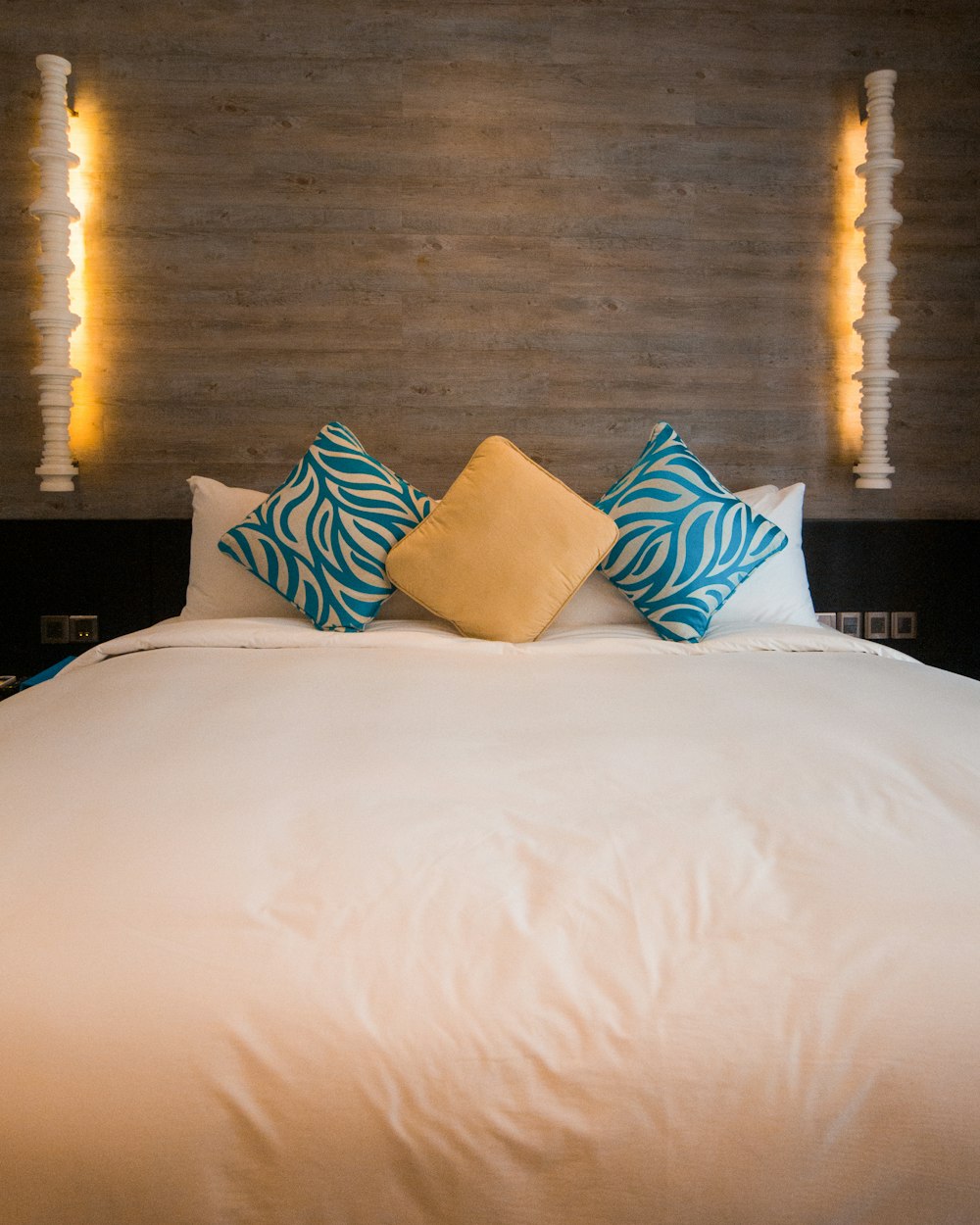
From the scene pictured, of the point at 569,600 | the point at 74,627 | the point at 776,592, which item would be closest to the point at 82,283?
the point at 74,627

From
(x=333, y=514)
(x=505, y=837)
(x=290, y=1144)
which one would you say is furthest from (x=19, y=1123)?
(x=333, y=514)

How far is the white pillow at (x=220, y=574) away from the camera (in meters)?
2.58

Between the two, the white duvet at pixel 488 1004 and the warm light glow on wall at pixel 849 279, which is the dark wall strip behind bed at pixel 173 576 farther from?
the white duvet at pixel 488 1004

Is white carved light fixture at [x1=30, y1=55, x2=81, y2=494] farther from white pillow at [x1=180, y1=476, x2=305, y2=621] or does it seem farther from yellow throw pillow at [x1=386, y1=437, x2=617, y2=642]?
yellow throw pillow at [x1=386, y1=437, x2=617, y2=642]

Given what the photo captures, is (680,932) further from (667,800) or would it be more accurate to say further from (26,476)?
(26,476)

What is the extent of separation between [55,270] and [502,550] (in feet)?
5.62

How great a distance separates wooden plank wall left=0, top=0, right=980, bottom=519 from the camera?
3.01 m

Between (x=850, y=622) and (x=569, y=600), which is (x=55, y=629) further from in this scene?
(x=850, y=622)

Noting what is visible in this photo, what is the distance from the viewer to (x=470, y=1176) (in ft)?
2.31

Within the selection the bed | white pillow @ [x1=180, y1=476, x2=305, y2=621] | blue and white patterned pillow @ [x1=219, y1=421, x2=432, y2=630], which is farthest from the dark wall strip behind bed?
the bed

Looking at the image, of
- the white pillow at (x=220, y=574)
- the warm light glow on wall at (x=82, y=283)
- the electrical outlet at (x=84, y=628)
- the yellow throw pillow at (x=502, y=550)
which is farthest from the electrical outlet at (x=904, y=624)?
the warm light glow on wall at (x=82, y=283)

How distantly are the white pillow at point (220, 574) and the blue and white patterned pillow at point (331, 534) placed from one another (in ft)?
0.20

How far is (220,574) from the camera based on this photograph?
2.61 metres

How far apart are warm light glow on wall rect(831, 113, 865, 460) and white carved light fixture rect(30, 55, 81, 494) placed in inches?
96.4
